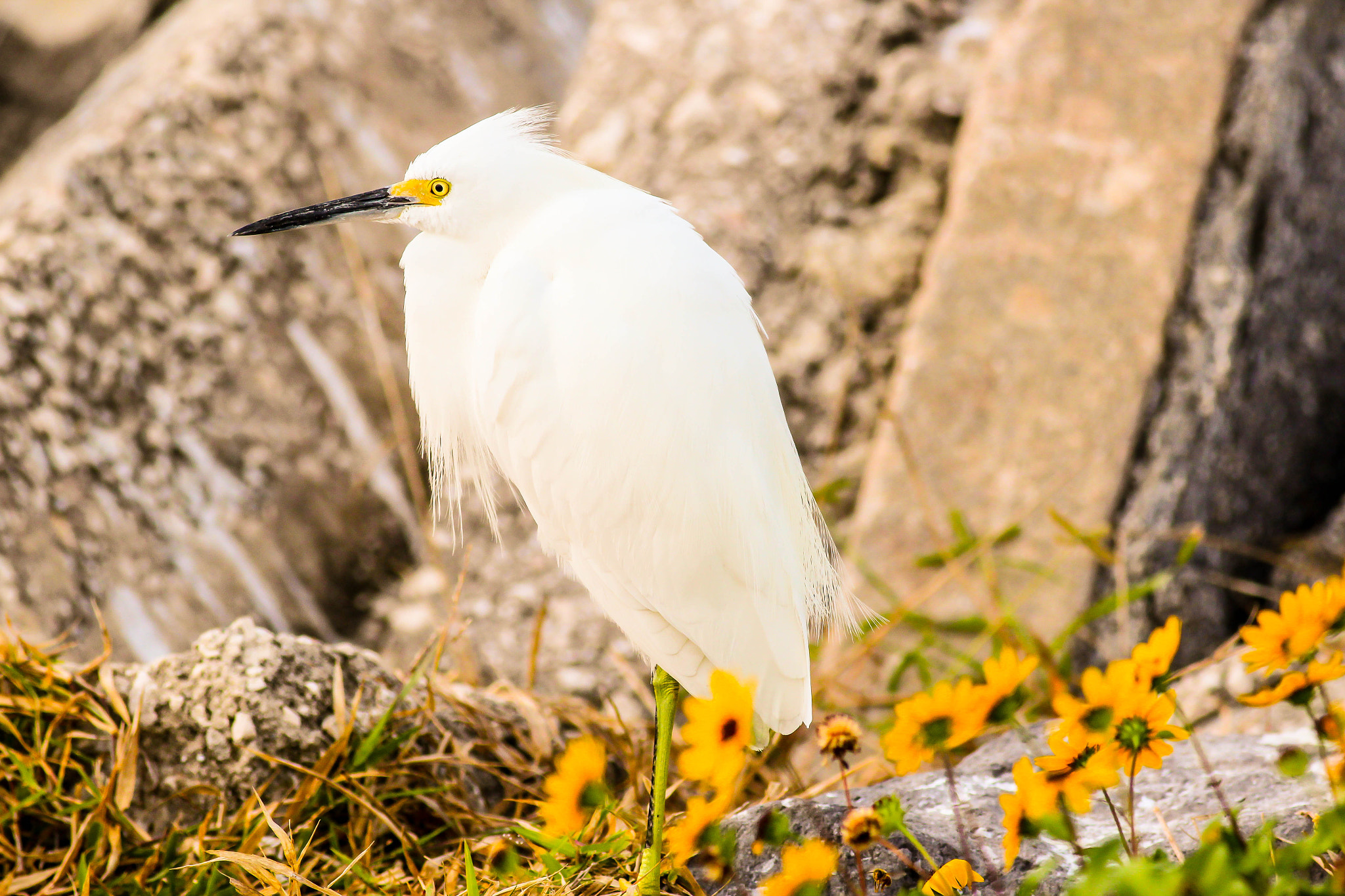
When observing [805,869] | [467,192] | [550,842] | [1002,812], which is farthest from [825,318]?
[805,869]

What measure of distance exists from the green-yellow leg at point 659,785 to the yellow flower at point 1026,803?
1.30 ft

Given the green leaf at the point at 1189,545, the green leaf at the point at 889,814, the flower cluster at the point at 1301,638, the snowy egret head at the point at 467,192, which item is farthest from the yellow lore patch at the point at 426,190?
the green leaf at the point at 1189,545

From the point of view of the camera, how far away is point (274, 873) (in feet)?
3.52

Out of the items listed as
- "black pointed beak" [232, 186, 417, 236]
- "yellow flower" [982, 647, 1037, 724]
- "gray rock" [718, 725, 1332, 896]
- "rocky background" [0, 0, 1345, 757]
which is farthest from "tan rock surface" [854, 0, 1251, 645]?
"yellow flower" [982, 647, 1037, 724]

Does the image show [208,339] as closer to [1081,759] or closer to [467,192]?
[467,192]

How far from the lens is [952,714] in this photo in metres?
0.70

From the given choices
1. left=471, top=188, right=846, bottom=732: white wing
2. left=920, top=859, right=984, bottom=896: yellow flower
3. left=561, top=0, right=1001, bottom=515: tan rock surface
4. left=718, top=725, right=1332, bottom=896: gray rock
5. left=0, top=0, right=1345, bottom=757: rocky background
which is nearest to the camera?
left=920, top=859, right=984, bottom=896: yellow flower

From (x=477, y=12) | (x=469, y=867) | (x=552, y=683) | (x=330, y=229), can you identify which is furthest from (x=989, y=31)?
(x=469, y=867)

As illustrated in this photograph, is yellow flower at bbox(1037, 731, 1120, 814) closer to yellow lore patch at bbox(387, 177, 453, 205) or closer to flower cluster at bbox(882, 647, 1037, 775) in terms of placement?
flower cluster at bbox(882, 647, 1037, 775)

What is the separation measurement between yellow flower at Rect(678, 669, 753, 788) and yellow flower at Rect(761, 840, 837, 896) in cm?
7

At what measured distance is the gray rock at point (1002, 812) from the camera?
950 millimetres

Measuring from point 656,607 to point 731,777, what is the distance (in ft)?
1.54

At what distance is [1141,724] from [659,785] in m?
0.50

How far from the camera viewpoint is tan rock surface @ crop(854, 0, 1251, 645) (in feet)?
6.02
